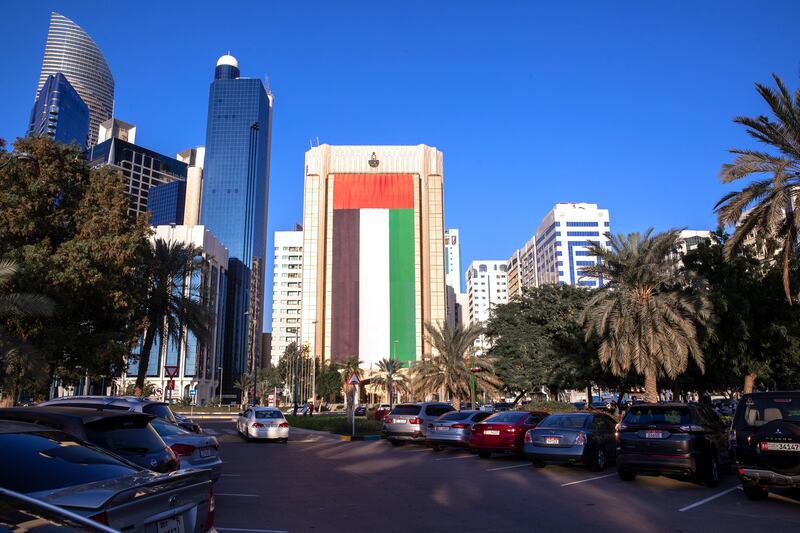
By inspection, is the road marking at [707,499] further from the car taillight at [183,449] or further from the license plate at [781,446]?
the car taillight at [183,449]

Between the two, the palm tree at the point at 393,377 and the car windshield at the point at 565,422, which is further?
the palm tree at the point at 393,377

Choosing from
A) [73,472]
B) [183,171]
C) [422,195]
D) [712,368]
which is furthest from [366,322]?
[183,171]

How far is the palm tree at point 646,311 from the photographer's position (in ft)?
81.3

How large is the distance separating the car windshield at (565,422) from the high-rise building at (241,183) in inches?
5951

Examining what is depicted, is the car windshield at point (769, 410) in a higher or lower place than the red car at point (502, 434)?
higher

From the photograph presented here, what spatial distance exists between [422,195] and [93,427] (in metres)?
101

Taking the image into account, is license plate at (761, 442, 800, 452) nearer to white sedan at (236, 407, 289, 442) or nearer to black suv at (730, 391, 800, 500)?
black suv at (730, 391, 800, 500)

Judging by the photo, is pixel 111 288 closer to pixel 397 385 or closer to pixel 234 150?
pixel 397 385

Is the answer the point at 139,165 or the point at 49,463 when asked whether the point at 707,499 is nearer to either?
the point at 49,463

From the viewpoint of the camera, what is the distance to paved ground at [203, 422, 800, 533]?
8.15 meters

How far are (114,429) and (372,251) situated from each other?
315 ft

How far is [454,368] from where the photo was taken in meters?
47.0

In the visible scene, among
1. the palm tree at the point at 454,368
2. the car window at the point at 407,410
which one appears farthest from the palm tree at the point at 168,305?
the palm tree at the point at 454,368

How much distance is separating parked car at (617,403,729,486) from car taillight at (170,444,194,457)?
864 centimetres
